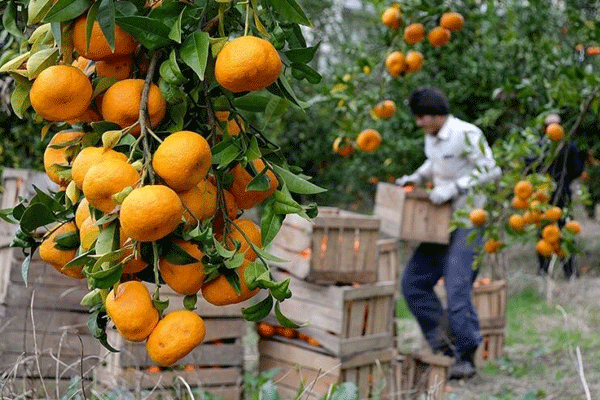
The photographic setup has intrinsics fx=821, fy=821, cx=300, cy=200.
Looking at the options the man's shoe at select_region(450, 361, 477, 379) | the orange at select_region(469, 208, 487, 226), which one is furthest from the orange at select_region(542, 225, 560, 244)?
the man's shoe at select_region(450, 361, 477, 379)

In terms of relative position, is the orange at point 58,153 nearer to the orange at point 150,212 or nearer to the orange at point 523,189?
the orange at point 150,212

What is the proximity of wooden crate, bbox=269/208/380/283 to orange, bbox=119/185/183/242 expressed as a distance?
296 centimetres

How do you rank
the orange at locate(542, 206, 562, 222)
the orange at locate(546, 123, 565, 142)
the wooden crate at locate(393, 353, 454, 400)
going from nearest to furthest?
the orange at locate(546, 123, 565, 142), the orange at locate(542, 206, 562, 222), the wooden crate at locate(393, 353, 454, 400)

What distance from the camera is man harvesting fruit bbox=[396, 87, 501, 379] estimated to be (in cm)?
507

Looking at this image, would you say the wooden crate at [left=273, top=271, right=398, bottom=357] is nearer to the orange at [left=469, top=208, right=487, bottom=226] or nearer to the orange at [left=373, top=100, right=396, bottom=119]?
the orange at [left=469, top=208, right=487, bottom=226]

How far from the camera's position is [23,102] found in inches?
52.6

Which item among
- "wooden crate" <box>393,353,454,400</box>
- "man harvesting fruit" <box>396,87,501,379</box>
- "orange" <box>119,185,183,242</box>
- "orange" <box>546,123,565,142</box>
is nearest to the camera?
"orange" <box>119,185,183,242</box>

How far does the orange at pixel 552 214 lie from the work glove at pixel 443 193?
129 cm

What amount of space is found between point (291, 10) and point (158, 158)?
0.33 meters

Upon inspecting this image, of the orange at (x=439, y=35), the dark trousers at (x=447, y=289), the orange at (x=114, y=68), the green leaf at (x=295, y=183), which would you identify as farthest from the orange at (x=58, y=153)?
the dark trousers at (x=447, y=289)

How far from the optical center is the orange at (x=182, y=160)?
1.13 meters

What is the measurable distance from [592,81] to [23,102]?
92.6 inches

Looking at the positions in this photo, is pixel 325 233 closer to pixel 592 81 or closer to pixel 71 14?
pixel 592 81

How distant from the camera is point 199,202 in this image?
1.20 metres
